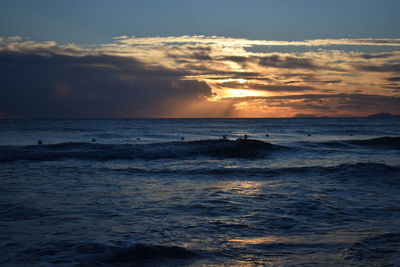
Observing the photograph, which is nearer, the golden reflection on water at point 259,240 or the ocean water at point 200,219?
the ocean water at point 200,219

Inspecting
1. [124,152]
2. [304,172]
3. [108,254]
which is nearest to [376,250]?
[108,254]

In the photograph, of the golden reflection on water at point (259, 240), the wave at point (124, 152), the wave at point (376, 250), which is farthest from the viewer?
the wave at point (124, 152)

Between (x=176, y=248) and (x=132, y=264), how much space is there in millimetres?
918

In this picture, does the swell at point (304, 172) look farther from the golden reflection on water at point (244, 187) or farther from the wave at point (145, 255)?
the wave at point (145, 255)

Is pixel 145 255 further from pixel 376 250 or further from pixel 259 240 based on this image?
pixel 376 250

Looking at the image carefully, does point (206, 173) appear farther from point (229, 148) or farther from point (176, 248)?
point (229, 148)

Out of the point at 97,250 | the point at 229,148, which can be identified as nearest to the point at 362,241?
the point at 97,250

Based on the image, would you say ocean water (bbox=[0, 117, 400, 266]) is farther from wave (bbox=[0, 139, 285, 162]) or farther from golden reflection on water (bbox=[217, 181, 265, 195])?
wave (bbox=[0, 139, 285, 162])

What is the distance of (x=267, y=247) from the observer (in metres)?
6.14

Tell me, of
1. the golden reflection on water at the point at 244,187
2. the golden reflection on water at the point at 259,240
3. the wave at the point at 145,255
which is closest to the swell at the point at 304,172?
the golden reflection on water at the point at 244,187

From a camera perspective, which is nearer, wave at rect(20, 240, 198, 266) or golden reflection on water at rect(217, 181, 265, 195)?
wave at rect(20, 240, 198, 266)

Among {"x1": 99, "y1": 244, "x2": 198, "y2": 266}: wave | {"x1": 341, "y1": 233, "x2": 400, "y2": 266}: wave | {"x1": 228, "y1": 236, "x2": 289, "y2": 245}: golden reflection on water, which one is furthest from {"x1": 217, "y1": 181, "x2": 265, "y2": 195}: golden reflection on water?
{"x1": 99, "y1": 244, "x2": 198, "y2": 266}: wave

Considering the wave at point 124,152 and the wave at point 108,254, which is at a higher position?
the wave at point 108,254

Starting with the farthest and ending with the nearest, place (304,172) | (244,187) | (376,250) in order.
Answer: (304,172), (244,187), (376,250)
